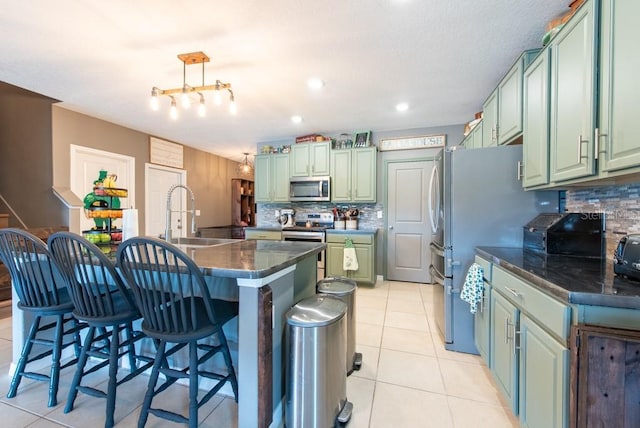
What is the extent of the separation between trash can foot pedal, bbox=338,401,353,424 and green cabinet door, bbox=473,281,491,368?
97 cm

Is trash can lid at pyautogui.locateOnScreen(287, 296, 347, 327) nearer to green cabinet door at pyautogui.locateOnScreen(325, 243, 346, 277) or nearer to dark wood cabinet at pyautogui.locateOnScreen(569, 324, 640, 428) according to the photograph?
dark wood cabinet at pyautogui.locateOnScreen(569, 324, 640, 428)

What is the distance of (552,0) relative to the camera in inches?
68.1

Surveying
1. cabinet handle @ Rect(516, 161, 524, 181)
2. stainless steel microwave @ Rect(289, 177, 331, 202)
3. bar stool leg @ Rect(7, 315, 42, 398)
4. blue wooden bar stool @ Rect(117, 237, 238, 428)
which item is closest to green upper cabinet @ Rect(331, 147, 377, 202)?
stainless steel microwave @ Rect(289, 177, 331, 202)

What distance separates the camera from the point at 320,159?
458cm

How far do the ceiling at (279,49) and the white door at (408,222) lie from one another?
0.99m

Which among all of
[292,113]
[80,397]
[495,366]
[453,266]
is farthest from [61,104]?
[495,366]

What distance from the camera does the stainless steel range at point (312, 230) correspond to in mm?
4217

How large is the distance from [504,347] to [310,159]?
3661 millimetres

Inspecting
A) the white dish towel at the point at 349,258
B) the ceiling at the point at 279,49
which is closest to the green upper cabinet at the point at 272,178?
the ceiling at the point at 279,49

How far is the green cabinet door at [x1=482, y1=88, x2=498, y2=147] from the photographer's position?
2684 millimetres

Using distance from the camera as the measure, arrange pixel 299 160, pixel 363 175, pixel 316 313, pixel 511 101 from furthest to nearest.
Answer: pixel 299 160 → pixel 363 175 → pixel 511 101 → pixel 316 313

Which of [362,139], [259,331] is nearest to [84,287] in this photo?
[259,331]

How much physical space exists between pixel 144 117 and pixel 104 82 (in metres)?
1.11

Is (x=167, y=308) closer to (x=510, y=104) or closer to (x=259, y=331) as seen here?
(x=259, y=331)
